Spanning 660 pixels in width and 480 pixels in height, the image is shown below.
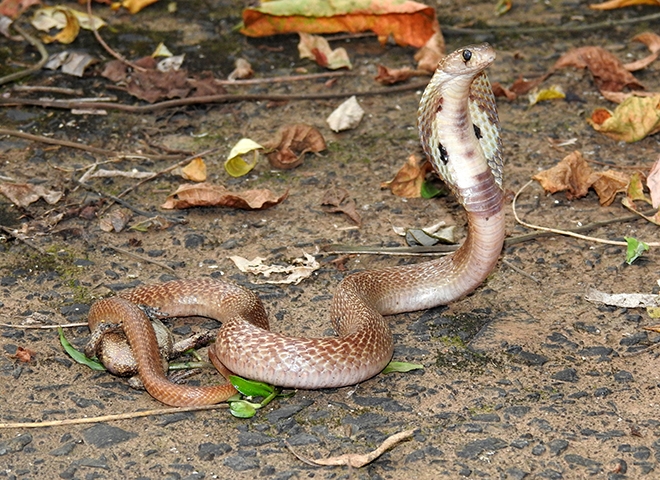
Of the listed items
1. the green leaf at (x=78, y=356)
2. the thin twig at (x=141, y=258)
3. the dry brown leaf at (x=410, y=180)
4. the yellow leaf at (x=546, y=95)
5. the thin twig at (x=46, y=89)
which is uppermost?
the yellow leaf at (x=546, y=95)

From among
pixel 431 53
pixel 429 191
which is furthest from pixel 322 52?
pixel 429 191

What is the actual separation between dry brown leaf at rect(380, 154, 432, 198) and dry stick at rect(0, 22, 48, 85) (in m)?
2.76

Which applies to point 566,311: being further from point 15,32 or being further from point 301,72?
point 15,32

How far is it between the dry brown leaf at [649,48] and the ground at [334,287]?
0.09m

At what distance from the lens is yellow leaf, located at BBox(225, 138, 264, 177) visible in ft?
18.6

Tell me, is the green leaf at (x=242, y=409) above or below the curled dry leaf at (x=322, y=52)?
below

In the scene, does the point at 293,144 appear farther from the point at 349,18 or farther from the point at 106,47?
the point at 106,47

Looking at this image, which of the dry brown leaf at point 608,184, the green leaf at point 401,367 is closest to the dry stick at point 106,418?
the green leaf at point 401,367

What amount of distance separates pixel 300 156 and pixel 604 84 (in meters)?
2.23

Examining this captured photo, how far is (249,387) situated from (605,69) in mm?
3892

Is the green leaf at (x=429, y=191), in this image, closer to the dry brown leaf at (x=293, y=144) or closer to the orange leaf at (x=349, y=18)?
the dry brown leaf at (x=293, y=144)

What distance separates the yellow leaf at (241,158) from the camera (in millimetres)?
5662

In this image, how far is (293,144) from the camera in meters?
6.00

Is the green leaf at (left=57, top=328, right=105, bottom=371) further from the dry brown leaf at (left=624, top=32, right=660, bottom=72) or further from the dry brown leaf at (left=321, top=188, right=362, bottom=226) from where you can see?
the dry brown leaf at (left=624, top=32, right=660, bottom=72)
